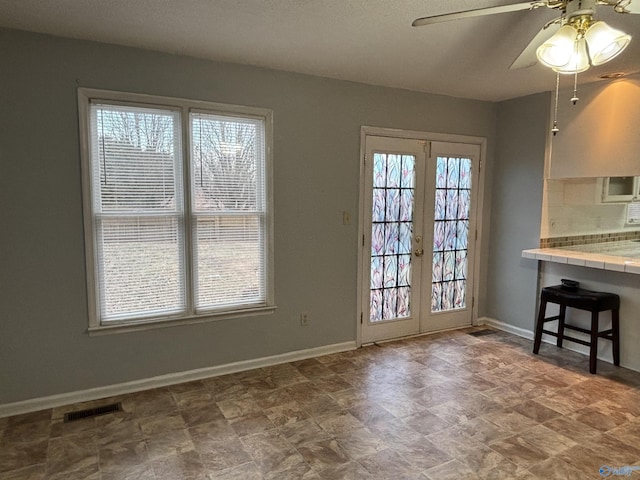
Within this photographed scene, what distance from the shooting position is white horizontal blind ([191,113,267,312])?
10.6 feet

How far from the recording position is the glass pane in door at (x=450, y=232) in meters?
4.40

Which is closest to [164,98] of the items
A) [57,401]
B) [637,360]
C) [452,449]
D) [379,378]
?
[57,401]

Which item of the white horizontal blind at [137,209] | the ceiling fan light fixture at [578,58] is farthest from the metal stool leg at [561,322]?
the white horizontal blind at [137,209]

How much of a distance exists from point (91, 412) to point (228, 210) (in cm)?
172

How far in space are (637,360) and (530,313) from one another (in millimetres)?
994

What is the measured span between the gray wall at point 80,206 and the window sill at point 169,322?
4 centimetres

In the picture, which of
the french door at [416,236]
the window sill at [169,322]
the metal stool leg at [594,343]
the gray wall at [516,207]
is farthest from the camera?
the gray wall at [516,207]

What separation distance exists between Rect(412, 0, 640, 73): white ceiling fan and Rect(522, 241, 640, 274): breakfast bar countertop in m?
2.15

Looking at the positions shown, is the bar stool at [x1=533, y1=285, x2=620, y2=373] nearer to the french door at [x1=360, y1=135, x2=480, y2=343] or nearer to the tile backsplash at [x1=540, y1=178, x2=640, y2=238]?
the tile backsplash at [x1=540, y1=178, x2=640, y2=238]

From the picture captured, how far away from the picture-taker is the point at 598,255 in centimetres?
389

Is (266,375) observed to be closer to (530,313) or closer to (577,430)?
(577,430)

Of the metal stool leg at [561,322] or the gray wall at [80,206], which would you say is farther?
the metal stool leg at [561,322]

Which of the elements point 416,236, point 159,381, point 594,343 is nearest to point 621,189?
point 594,343

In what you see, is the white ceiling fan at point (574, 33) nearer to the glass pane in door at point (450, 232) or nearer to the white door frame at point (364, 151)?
the white door frame at point (364, 151)
